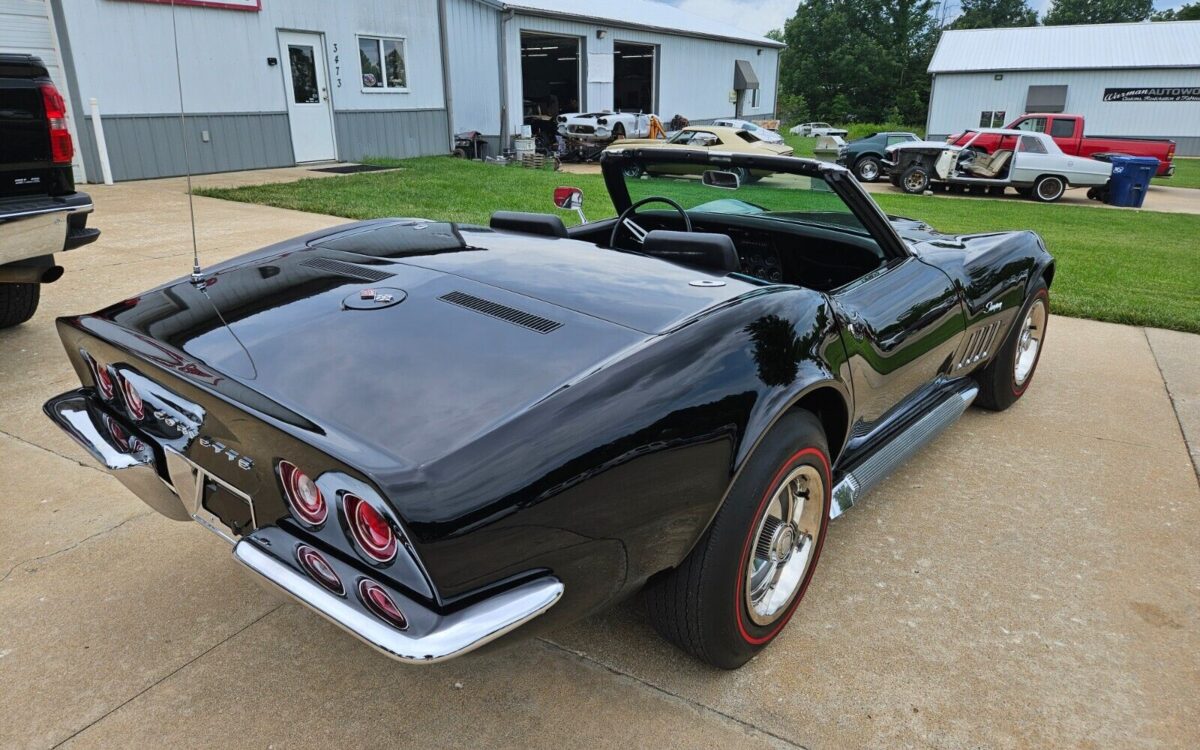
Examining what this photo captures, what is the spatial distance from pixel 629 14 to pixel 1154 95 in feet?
76.9

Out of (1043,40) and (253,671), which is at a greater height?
(1043,40)

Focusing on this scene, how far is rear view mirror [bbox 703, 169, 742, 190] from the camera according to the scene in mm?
3018

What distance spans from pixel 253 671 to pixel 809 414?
166cm

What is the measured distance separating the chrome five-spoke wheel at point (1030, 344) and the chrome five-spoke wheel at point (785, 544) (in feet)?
7.29

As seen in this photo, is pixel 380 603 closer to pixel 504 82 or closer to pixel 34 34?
pixel 34 34

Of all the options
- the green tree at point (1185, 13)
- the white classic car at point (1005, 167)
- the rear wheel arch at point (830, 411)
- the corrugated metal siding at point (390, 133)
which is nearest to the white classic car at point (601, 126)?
the corrugated metal siding at point (390, 133)

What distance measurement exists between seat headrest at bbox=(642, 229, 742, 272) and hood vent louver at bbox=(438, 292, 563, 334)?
2.04 ft

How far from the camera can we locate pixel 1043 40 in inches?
1409

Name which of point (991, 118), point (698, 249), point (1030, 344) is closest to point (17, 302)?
point (698, 249)

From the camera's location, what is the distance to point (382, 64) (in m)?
16.4

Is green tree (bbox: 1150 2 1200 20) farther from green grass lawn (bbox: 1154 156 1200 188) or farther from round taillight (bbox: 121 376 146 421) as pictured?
round taillight (bbox: 121 376 146 421)

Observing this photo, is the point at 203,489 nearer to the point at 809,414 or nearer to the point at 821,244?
the point at 809,414

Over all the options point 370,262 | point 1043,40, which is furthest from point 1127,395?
point 1043,40

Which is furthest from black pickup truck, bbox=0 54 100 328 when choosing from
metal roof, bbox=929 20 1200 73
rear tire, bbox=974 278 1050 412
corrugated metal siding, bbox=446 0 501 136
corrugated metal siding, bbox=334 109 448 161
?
metal roof, bbox=929 20 1200 73
